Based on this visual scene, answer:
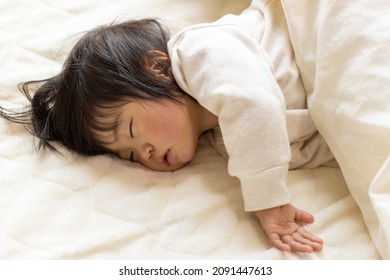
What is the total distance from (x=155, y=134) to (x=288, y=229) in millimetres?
286

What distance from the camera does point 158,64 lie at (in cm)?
108

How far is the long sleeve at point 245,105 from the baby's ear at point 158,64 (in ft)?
0.15

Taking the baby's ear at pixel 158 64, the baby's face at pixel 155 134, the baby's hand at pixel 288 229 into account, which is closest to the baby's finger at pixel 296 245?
the baby's hand at pixel 288 229

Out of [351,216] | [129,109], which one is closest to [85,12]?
[129,109]

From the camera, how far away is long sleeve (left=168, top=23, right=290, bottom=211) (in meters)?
0.93

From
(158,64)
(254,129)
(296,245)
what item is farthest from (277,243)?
(158,64)

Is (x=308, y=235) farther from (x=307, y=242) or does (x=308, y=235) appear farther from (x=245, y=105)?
(x=245, y=105)

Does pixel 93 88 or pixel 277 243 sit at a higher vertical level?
pixel 93 88

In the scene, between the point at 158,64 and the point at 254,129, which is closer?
the point at 254,129

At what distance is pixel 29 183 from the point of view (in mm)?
988

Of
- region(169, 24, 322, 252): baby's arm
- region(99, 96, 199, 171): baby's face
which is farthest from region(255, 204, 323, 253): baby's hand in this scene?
region(99, 96, 199, 171): baby's face

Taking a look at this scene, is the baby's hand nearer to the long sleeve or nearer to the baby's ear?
the long sleeve

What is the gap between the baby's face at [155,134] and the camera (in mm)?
1003

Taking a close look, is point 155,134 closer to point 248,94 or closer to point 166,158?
point 166,158
